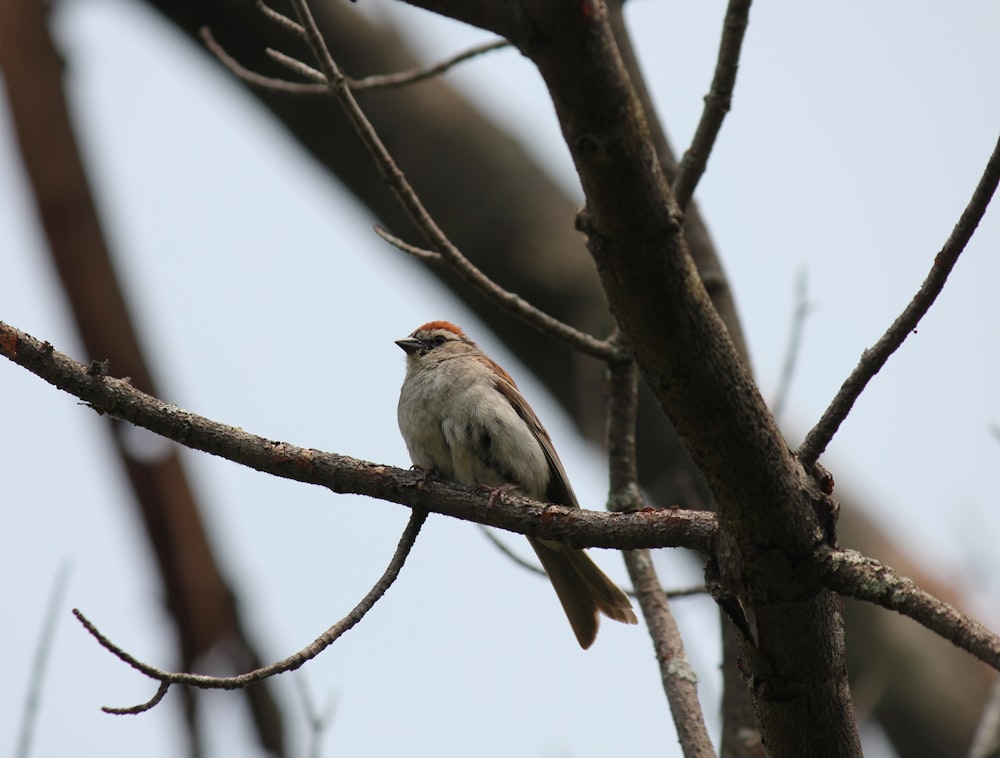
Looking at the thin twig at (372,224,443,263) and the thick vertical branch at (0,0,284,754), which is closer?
the thin twig at (372,224,443,263)

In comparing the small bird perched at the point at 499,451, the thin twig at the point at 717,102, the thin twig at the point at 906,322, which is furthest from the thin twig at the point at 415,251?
the thin twig at the point at 906,322

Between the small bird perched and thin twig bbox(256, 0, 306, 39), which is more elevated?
thin twig bbox(256, 0, 306, 39)

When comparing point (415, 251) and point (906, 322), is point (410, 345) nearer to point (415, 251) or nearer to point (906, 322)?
point (415, 251)

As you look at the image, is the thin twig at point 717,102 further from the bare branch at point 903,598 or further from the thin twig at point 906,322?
the bare branch at point 903,598

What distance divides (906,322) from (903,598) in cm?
59

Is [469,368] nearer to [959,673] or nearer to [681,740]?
[681,740]

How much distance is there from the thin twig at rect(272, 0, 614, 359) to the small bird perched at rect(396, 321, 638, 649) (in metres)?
1.42

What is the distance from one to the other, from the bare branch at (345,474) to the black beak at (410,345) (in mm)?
3090

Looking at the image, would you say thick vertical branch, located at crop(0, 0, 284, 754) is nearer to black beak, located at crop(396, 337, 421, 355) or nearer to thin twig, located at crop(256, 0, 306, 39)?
black beak, located at crop(396, 337, 421, 355)

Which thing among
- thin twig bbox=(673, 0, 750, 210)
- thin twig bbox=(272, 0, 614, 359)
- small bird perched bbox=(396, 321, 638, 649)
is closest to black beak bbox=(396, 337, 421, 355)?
small bird perched bbox=(396, 321, 638, 649)

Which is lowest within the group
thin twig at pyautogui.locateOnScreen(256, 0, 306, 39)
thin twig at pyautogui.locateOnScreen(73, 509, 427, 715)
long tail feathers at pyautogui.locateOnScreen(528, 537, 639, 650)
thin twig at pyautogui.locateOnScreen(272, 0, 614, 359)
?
thin twig at pyautogui.locateOnScreen(73, 509, 427, 715)

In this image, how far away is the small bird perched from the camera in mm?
4785

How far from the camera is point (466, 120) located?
7.59m

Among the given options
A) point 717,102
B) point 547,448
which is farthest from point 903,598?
point 547,448
